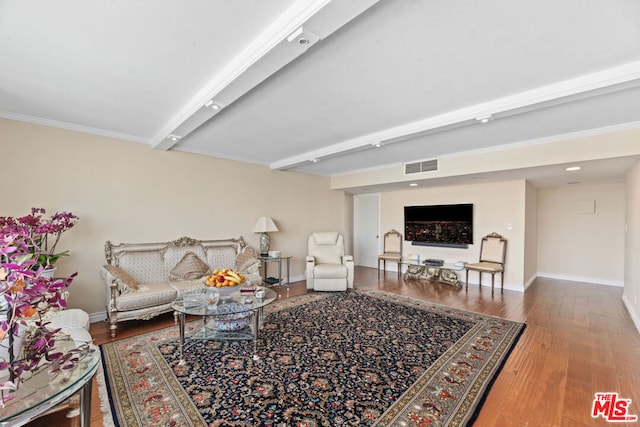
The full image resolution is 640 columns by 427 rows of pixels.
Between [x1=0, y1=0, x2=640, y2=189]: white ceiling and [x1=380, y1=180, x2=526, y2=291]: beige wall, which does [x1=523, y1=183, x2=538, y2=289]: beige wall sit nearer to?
[x1=380, y1=180, x2=526, y2=291]: beige wall

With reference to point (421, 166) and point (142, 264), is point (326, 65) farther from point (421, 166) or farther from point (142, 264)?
point (142, 264)

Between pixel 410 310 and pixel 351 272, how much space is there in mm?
1312

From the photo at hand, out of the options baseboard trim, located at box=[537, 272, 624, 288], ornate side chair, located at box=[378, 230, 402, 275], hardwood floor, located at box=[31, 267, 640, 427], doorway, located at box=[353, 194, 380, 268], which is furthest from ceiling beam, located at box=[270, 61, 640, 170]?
baseboard trim, located at box=[537, 272, 624, 288]

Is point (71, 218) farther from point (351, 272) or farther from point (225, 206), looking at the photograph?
point (351, 272)

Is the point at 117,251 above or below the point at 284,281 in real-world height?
above

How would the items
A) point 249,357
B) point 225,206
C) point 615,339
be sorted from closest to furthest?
point 249,357 < point 615,339 < point 225,206

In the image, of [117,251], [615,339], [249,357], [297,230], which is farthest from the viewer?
[297,230]

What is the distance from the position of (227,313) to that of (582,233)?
7.26 m

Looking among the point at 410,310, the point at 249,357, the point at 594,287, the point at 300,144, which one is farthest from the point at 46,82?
the point at 594,287

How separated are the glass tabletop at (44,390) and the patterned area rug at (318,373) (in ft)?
2.77

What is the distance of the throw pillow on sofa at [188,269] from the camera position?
387cm

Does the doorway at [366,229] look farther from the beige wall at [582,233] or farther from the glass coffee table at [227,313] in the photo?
the glass coffee table at [227,313]

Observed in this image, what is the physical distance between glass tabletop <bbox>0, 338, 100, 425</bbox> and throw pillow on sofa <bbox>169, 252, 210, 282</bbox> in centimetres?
271

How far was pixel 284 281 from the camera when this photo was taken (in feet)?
17.9
